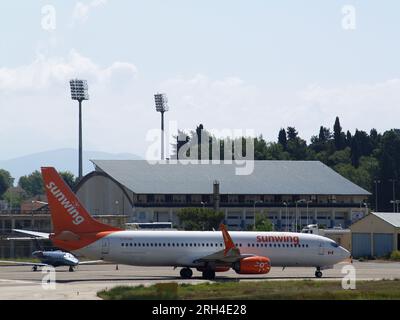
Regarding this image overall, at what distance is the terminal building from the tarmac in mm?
56380

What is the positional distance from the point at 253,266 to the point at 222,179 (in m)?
86.2

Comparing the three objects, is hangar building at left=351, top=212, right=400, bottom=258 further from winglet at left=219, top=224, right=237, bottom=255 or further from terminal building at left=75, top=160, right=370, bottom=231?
terminal building at left=75, top=160, right=370, bottom=231

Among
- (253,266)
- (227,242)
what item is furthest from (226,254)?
(253,266)

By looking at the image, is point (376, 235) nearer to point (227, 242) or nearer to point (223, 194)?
point (227, 242)

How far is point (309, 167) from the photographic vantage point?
16950 cm

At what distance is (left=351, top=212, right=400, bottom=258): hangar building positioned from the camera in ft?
360

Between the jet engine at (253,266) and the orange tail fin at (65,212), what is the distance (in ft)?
32.5

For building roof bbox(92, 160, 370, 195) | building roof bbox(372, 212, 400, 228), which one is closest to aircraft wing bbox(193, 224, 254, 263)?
building roof bbox(372, 212, 400, 228)

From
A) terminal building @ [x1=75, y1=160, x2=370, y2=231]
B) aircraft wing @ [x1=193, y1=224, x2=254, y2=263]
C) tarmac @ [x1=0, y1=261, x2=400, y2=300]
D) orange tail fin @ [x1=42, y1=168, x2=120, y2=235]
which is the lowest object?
tarmac @ [x1=0, y1=261, x2=400, y2=300]

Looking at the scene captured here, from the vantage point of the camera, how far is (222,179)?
6319 inches

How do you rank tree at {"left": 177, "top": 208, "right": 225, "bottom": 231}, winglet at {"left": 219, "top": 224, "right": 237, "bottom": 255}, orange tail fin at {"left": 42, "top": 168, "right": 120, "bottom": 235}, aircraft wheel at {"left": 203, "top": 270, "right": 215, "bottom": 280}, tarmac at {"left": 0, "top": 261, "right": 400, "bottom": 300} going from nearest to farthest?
1. tarmac at {"left": 0, "top": 261, "right": 400, "bottom": 300}
2. orange tail fin at {"left": 42, "top": 168, "right": 120, "bottom": 235}
3. winglet at {"left": 219, "top": 224, "right": 237, "bottom": 255}
4. aircraft wheel at {"left": 203, "top": 270, "right": 215, "bottom": 280}
5. tree at {"left": 177, "top": 208, "right": 225, "bottom": 231}

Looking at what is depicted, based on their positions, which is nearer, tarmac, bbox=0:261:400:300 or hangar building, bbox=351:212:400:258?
tarmac, bbox=0:261:400:300

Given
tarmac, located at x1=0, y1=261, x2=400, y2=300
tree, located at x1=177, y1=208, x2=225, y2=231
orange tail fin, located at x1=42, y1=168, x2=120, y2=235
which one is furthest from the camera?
tree, located at x1=177, y1=208, x2=225, y2=231
